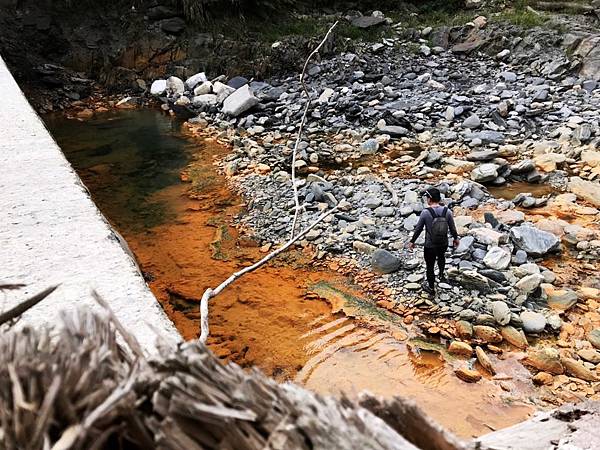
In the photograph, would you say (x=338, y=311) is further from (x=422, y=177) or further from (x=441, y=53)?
(x=441, y=53)

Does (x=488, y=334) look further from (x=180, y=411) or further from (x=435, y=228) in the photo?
(x=180, y=411)

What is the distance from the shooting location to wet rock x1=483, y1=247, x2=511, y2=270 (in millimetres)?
6059

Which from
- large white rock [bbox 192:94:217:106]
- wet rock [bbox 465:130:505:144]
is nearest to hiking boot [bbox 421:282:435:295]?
wet rock [bbox 465:130:505:144]

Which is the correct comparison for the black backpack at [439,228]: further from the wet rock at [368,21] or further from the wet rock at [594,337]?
the wet rock at [368,21]

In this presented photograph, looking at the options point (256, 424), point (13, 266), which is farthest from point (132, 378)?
point (13, 266)

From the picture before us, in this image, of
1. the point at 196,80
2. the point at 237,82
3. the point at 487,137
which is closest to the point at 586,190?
the point at 487,137

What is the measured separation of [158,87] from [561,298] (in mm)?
12087

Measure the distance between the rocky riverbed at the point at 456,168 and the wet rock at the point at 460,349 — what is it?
0.01 metres

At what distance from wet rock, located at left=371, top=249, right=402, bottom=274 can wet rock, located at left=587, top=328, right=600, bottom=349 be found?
2.11 m

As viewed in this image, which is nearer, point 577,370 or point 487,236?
point 577,370

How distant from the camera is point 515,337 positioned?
5.18 meters

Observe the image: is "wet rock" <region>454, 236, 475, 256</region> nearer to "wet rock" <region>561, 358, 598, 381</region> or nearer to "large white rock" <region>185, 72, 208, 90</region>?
"wet rock" <region>561, 358, 598, 381</region>

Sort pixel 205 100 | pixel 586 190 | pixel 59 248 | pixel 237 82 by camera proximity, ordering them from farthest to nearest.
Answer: pixel 237 82
pixel 205 100
pixel 586 190
pixel 59 248

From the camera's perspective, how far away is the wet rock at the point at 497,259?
6059 millimetres
